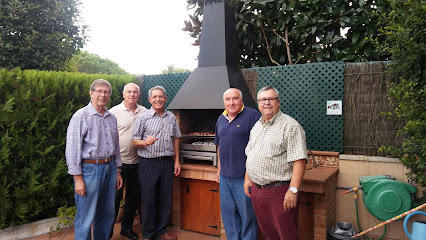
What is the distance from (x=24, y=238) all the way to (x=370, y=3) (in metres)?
6.02

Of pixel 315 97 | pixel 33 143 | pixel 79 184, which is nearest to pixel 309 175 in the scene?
pixel 315 97

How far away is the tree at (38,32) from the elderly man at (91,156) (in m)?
4.62

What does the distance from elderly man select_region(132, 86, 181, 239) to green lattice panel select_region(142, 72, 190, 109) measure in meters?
1.60

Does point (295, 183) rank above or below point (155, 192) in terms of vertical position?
above

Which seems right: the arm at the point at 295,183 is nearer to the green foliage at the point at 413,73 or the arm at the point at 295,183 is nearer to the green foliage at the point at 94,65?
the green foliage at the point at 413,73

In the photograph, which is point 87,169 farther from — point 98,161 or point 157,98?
point 157,98

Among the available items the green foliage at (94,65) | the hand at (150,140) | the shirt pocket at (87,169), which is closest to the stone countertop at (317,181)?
the hand at (150,140)

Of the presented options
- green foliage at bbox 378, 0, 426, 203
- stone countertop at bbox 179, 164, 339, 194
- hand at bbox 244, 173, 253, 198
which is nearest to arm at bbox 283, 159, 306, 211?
hand at bbox 244, 173, 253, 198

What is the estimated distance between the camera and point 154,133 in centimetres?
315

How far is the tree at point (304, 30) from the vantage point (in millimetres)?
4684

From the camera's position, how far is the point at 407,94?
8.55 feet

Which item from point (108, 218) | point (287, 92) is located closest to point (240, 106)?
point (287, 92)

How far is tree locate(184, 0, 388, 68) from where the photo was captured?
468 centimetres

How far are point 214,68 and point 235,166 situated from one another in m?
1.79
